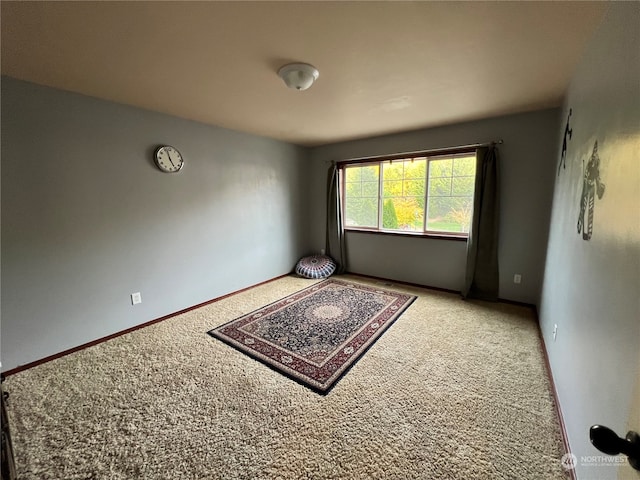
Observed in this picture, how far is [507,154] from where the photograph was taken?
2986mm

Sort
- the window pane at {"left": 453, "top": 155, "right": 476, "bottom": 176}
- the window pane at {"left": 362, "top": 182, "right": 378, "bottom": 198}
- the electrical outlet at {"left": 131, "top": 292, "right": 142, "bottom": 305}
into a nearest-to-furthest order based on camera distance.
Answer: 1. the electrical outlet at {"left": 131, "top": 292, "right": 142, "bottom": 305}
2. the window pane at {"left": 453, "top": 155, "right": 476, "bottom": 176}
3. the window pane at {"left": 362, "top": 182, "right": 378, "bottom": 198}

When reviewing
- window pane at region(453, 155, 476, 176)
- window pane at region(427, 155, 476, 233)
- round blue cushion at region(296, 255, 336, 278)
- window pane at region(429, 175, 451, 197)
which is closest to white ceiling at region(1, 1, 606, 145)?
window pane at region(453, 155, 476, 176)

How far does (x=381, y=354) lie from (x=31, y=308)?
2.76 meters

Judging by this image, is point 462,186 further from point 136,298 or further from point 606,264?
point 136,298

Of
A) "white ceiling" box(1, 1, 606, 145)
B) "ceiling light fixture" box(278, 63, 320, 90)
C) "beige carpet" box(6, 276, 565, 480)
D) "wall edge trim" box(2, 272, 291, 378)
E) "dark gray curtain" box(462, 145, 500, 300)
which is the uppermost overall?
"white ceiling" box(1, 1, 606, 145)

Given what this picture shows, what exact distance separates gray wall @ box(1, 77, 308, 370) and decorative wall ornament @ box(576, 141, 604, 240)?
327cm

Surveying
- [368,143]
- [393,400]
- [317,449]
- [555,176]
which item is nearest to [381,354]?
[393,400]

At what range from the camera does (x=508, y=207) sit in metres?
3.05

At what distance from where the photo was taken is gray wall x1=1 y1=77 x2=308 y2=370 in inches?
78.2

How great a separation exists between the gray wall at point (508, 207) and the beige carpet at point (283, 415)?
1.03m

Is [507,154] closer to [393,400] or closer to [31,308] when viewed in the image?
[393,400]

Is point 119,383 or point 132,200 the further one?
point 132,200

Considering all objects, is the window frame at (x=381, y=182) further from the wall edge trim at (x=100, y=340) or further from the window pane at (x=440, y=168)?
the wall edge trim at (x=100, y=340)
